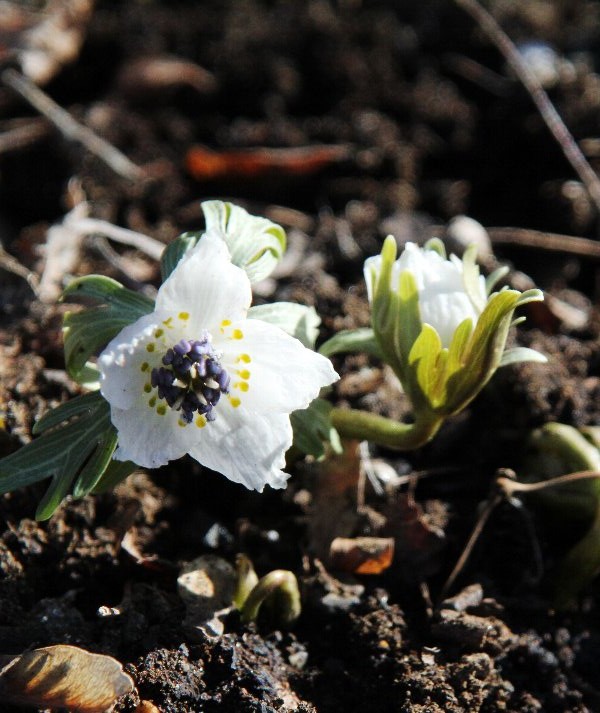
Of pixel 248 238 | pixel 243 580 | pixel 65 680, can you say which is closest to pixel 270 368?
pixel 248 238

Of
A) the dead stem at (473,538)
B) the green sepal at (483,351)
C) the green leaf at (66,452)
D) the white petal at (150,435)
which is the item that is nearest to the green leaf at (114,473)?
the green leaf at (66,452)

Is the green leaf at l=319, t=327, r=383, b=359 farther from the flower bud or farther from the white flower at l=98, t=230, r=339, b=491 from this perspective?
the white flower at l=98, t=230, r=339, b=491

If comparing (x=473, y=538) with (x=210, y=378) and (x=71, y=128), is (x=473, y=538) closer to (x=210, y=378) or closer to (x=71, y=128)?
(x=210, y=378)

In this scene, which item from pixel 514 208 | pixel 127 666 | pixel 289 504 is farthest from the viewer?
pixel 514 208

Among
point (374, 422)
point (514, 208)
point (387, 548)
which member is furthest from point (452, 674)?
point (514, 208)

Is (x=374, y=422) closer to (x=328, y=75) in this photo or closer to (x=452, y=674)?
(x=452, y=674)

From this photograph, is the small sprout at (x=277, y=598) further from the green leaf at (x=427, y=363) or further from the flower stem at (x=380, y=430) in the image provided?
the green leaf at (x=427, y=363)
